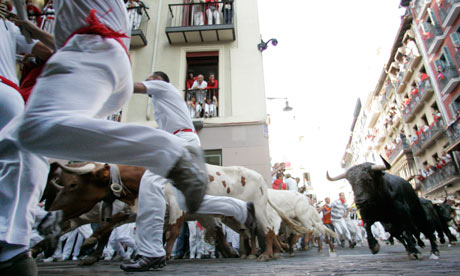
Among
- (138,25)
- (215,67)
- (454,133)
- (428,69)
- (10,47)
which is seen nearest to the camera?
(10,47)

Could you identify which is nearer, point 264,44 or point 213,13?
point 264,44

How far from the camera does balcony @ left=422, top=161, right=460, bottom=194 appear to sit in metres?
25.2

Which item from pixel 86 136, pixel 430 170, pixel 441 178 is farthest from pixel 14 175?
pixel 430 170

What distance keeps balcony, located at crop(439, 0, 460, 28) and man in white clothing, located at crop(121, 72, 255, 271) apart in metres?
28.6

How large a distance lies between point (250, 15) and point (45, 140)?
46.2ft

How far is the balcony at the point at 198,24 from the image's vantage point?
12750mm

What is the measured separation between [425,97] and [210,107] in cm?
2669

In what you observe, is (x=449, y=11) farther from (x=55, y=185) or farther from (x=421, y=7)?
(x=55, y=185)

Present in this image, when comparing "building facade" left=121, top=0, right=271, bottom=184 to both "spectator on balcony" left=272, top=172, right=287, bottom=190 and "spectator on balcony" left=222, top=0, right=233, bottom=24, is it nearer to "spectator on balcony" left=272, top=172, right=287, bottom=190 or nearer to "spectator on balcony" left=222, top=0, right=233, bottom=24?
"spectator on balcony" left=222, top=0, right=233, bottom=24

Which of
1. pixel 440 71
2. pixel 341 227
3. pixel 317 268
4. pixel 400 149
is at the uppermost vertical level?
pixel 440 71

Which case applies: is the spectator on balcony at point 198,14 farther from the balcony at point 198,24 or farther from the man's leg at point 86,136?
the man's leg at point 86,136

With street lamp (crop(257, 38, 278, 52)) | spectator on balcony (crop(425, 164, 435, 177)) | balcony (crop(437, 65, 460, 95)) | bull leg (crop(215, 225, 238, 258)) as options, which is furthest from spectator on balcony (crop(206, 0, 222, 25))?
spectator on balcony (crop(425, 164, 435, 177))

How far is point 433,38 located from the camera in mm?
26766

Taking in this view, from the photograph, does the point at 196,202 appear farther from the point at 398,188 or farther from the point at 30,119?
the point at 398,188
